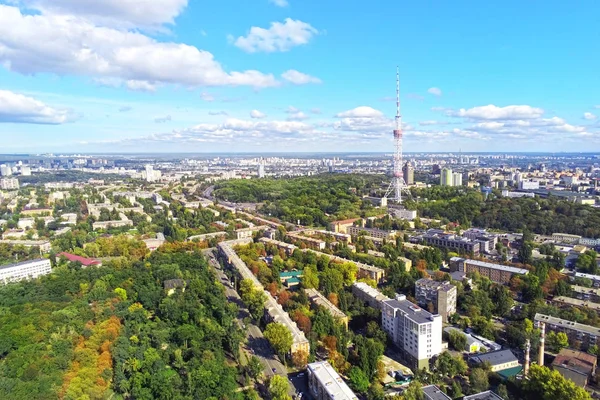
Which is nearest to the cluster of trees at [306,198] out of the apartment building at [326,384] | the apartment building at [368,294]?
the apartment building at [368,294]

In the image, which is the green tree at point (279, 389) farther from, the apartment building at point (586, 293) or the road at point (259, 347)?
the apartment building at point (586, 293)

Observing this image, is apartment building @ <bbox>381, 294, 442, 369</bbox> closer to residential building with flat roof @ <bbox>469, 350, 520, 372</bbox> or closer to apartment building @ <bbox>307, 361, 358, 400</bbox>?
residential building with flat roof @ <bbox>469, 350, 520, 372</bbox>

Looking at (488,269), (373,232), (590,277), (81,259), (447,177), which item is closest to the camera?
(590,277)

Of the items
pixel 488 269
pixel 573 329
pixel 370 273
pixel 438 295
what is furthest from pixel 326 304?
pixel 488 269

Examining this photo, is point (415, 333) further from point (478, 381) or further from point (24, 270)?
point (24, 270)

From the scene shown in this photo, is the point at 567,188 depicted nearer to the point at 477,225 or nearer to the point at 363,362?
the point at 477,225
